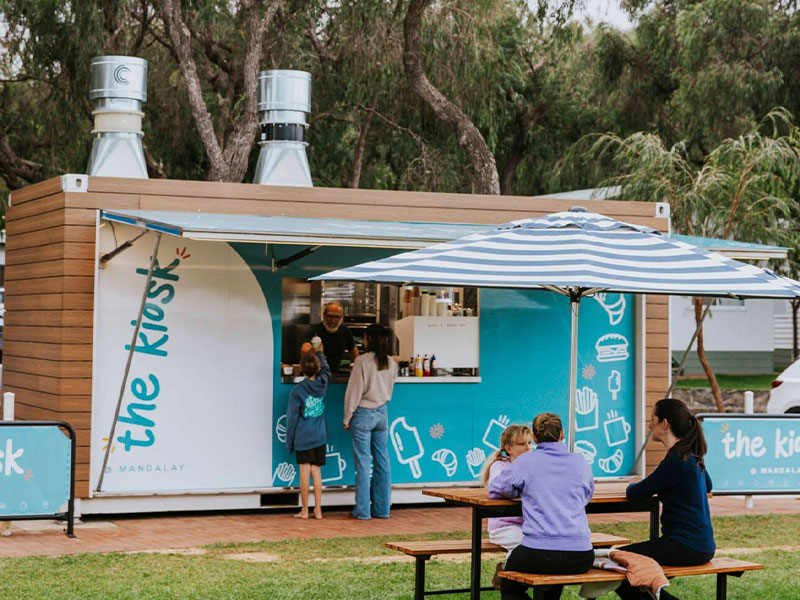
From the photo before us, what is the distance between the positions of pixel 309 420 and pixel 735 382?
22.5m

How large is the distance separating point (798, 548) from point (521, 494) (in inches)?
162

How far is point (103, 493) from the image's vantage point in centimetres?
1044

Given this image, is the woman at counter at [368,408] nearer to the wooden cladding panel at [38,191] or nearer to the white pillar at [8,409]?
the white pillar at [8,409]

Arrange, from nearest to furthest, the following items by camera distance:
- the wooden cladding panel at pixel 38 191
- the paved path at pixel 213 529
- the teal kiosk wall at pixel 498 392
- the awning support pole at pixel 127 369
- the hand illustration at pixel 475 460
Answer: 1. the paved path at pixel 213 529
2. the awning support pole at pixel 127 369
3. the wooden cladding panel at pixel 38 191
4. the teal kiosk wall at pixel 498 392
5. the hand illustration at pixel 475 460

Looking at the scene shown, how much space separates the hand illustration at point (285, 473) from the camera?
1108 centimetres

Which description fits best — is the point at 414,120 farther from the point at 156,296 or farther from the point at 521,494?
the point at 521,494

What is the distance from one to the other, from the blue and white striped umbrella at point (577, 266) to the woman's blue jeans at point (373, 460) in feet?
10.3

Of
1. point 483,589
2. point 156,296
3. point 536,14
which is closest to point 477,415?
point 156,296

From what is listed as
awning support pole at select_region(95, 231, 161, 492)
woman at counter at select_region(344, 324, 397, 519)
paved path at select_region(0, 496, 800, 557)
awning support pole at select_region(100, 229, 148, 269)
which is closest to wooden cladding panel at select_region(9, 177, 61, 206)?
awning support pole at select_region(100, 229, 148, 269)

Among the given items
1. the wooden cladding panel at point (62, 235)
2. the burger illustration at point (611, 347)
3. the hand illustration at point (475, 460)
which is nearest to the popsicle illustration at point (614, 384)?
the burger illustration at point (611, 347)

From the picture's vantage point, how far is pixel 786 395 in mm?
13852

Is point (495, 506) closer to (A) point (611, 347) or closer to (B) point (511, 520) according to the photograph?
(B) point (511, 520)

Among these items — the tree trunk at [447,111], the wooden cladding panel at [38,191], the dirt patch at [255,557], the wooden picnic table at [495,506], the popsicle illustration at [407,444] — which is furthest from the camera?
the tree trunk at [447,111]

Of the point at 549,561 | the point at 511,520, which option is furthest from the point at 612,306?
the point at 549,561
